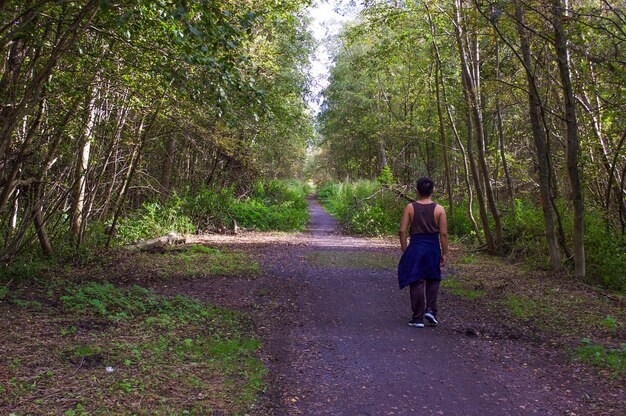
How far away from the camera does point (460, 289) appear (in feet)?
28.0

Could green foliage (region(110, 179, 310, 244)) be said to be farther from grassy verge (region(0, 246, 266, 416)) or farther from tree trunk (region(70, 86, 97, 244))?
grassy verge (region(0, 246, 266, 416))

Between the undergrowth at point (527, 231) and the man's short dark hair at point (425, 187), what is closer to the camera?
the man's short dark hair at point (425, 187)

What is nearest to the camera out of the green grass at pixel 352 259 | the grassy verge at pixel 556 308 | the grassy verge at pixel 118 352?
the grassy verge at pixel 118 352

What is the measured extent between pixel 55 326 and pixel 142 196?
10.7 meters

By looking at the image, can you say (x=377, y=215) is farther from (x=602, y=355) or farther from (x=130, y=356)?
(x=130, y=356)

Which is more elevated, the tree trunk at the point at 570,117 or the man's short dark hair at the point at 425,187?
the tree trunk at the point at 570,117

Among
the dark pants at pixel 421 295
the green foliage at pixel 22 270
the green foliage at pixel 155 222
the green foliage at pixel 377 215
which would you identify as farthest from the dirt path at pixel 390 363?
the green foliage at pixel 377 215

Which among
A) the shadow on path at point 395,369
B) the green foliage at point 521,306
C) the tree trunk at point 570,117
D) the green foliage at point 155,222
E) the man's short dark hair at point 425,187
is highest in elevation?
the tree trunk at point 570,117

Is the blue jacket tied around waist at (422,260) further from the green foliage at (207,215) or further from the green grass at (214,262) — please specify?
the green foliage at (207,215)

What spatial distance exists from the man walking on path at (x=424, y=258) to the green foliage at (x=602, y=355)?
5.40 feet

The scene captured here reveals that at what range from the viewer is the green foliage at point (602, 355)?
462cm

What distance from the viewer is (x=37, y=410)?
10.6ft

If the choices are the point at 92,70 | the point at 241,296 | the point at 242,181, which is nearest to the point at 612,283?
the point at 241,296

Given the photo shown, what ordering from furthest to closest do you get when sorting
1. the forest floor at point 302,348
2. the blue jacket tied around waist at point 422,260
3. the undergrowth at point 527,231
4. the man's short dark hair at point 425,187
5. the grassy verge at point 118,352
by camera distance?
the undergrowth at point 527,231 < the man's short dark hair at point 425,187 < the blue jacket tied around waist at point 422,260 < the forest floor at point 302,348 < the grassy verge at point 118,352
